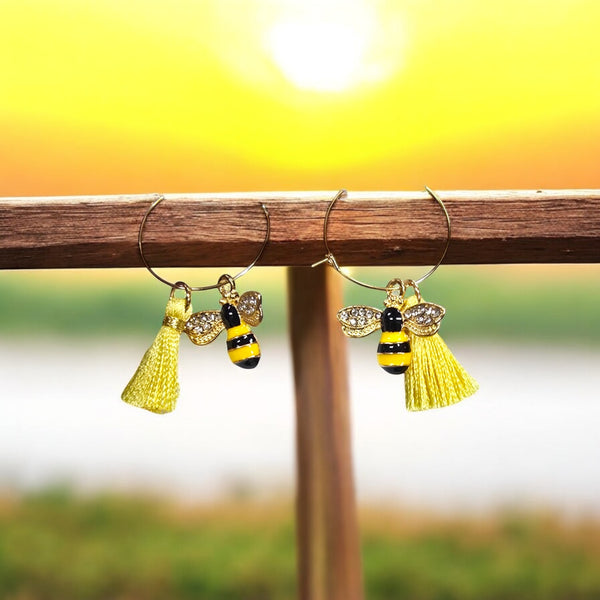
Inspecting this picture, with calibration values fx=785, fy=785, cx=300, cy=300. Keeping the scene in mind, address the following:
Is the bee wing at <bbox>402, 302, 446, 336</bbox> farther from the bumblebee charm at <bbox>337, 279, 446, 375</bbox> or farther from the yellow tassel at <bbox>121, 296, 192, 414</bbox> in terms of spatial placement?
the yellow tassel at <bbox>121, 296, 192, 414</bbox>

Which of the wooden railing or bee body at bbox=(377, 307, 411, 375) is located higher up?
the wooden railing

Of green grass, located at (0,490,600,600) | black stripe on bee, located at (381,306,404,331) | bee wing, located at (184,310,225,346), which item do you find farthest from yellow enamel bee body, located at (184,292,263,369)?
green grass, located at (0,490,600,600)

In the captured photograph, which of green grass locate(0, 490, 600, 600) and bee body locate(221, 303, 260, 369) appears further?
green grass locate(0, 490, 600, 600)

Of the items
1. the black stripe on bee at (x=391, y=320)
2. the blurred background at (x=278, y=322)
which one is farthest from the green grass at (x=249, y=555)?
the black stripe on bee at (x=391, y=320)

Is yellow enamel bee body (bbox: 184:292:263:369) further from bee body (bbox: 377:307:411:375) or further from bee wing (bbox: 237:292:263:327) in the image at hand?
bee body (bbox: 377:307:411:375)

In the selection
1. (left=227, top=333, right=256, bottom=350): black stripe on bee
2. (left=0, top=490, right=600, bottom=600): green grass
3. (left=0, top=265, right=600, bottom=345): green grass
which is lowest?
(left=0, top=490, right=600, bottom=600): green grass

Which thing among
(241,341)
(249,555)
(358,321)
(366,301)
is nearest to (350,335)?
(358,321)

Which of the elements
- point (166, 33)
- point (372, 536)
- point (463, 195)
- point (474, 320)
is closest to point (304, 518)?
point (372, 536)

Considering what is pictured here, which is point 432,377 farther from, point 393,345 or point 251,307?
point 251,307
